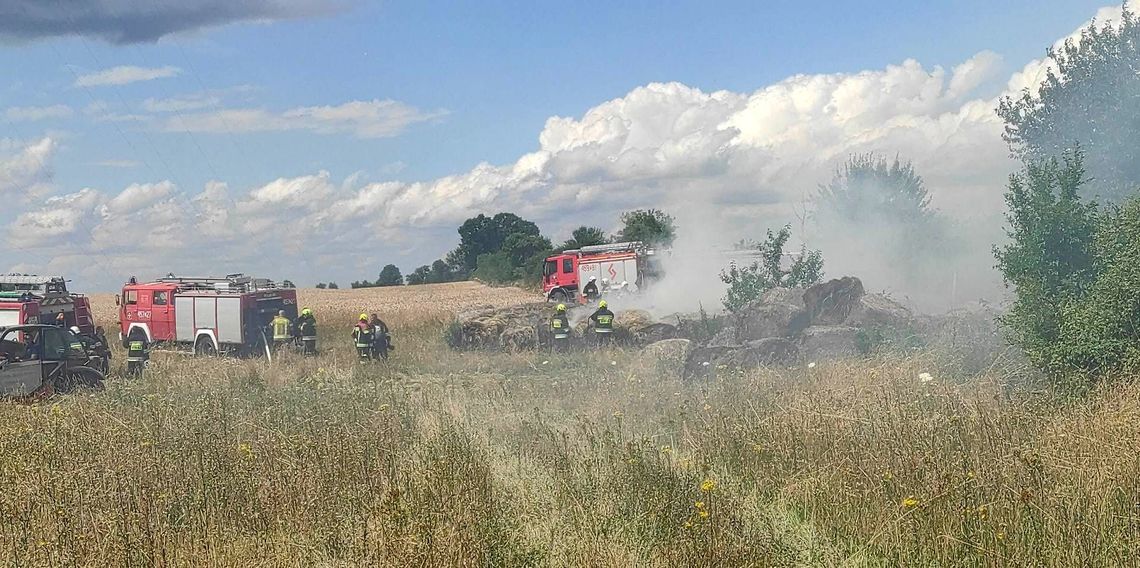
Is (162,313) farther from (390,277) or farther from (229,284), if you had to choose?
(390,277)

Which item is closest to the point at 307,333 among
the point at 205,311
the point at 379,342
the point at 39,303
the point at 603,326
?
the point at 379,342

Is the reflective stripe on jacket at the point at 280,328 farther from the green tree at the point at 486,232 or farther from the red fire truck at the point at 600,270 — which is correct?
the green tree at the point at 486,232

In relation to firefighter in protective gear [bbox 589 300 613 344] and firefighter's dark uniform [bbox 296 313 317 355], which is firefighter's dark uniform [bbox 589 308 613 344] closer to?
firefighter in protective gear [bbox 589 300 613 344]

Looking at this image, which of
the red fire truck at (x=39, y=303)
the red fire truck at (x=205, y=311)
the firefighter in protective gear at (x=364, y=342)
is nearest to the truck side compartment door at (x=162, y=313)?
the red fire truck at (x=205, y=311)

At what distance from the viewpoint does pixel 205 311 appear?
24.5m

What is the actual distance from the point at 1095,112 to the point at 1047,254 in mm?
25648

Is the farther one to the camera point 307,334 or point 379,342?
point 307,334

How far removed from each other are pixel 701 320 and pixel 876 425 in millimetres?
13809

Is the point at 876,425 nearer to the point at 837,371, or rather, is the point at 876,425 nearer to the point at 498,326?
the point at 837,371

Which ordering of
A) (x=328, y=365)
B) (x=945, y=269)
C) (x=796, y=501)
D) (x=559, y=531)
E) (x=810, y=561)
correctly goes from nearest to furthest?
(x=810, y=561) < (x=559, y=531) < (x=796, y=501) < (x=328, y=365) < (x=945, y=269)

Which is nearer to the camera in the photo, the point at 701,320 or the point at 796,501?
the point at 796,501

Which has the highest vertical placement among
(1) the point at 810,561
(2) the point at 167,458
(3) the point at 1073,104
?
(3) the point at 1073,104

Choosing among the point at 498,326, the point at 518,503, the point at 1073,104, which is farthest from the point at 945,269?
the point at 518,503

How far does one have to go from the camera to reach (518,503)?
19.2 feet
